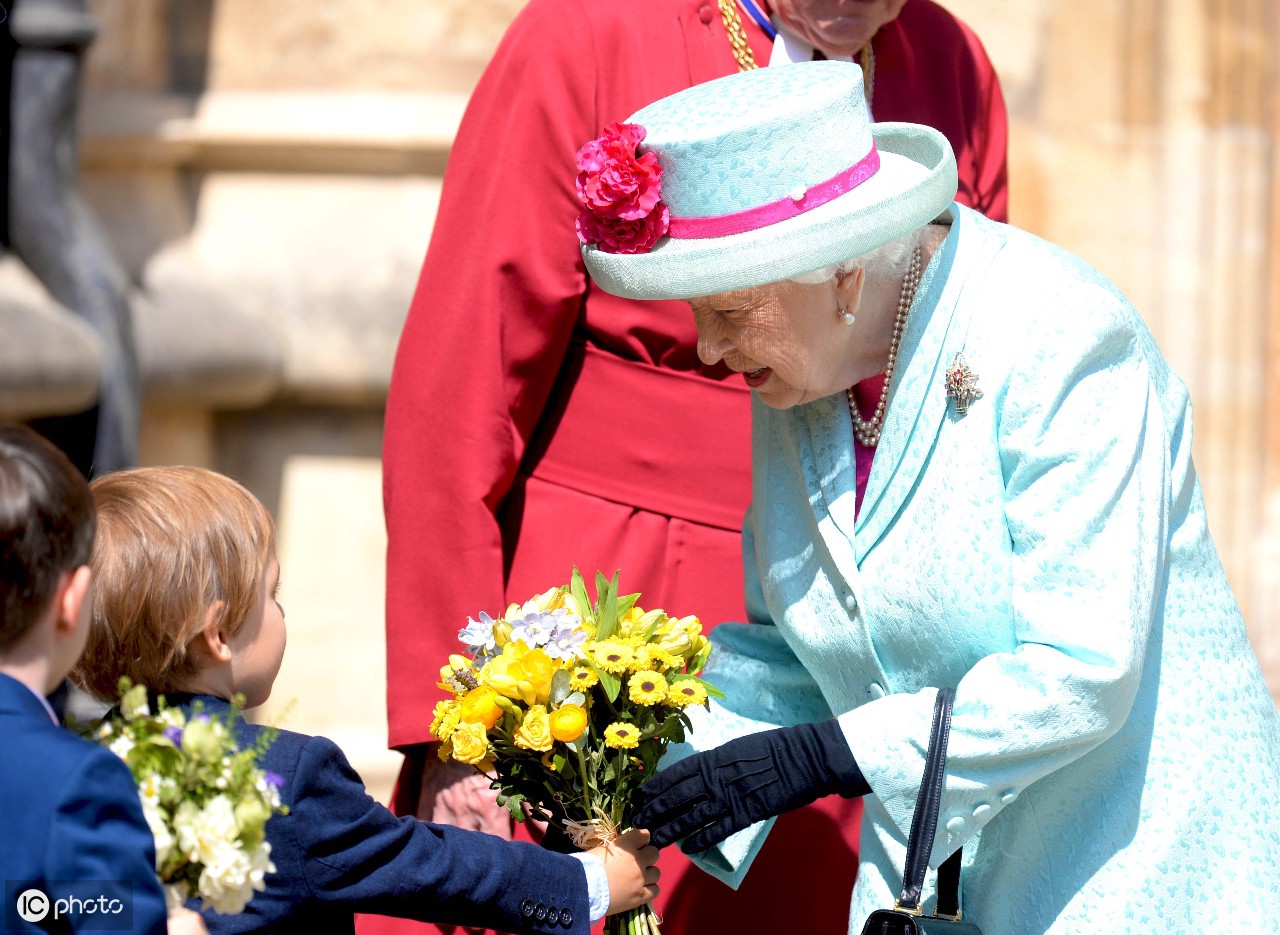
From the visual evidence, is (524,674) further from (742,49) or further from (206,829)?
(742,49)

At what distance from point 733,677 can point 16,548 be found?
1.04 metres

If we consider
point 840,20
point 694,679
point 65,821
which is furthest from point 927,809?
point 840,20

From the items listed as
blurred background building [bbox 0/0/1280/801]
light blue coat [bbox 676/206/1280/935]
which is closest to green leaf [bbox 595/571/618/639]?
light blue coat [bbox 676/206/1280/935]

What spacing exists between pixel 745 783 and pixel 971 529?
39cm

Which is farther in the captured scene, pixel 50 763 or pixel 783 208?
pixel 783 208

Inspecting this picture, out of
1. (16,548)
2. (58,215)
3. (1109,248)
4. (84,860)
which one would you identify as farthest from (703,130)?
(1109,248)

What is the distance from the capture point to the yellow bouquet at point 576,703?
2.19 metres

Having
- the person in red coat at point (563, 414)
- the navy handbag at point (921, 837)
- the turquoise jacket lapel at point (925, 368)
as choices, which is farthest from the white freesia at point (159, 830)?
the person in red coat at point (563, 414)

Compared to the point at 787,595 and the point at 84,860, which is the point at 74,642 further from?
the point at 787,595

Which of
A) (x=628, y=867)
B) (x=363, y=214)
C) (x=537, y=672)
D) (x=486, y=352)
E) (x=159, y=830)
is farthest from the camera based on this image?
(x=363, y=214)

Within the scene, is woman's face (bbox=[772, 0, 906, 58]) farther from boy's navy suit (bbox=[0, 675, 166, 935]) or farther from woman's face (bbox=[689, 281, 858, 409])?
boy's navy suit (bbox=[0, 675, 166, 935])

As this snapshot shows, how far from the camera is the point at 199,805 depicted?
6.00ft

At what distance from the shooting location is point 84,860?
1692 millimetres

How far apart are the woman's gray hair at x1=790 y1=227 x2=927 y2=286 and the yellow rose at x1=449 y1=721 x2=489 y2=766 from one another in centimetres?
64
